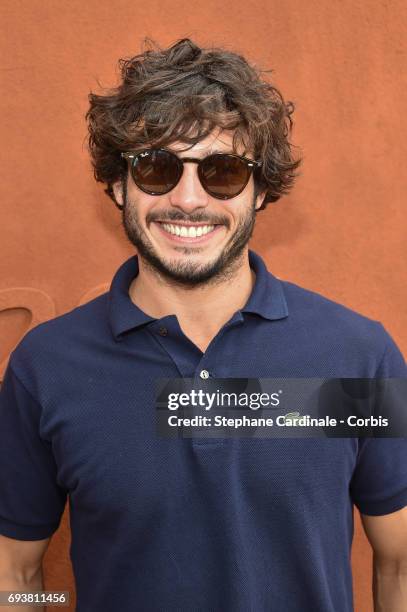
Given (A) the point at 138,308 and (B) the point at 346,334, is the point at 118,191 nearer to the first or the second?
(A) the point at 138,308

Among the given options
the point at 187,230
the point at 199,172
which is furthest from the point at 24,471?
the point at 199,172

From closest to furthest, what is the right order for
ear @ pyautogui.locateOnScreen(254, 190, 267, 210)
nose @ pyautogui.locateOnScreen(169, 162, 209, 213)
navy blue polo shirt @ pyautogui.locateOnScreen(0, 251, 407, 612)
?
navy blue polo shirt @ pyautogui.locateOnScreen(0, 251, 407, 612)
nose @ pyautogui.locateOnScreen(169, 162, 209, 213)
ear @ pyautogui.locateOnScreen(254, 190, 267, 210)

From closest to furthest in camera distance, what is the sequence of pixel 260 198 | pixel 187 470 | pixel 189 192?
pixel 187 470
pixel 189 192
pixel 260 198

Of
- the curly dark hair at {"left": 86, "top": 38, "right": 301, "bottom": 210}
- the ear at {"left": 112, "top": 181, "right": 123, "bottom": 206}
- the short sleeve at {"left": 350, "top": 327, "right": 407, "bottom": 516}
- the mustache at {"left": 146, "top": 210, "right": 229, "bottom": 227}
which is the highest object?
the curly dark hair at {"left": 86, "top": 38, "right": 301, "bottom": 210}

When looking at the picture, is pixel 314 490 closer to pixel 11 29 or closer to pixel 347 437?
pixel 347 437

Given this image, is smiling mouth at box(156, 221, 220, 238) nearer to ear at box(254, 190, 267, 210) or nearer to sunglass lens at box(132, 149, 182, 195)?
sunglass lens at box(132, 149, 182, 195)

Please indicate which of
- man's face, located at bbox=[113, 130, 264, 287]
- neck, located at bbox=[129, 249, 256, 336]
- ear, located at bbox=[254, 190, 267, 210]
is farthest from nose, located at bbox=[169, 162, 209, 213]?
ear, located at bbox=[254, 190, 267, 210]

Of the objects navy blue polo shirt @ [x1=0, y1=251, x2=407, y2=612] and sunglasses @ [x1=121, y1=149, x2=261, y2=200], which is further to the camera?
sunglasses @ [x1=121, y1=149, x2=261, y2=200]

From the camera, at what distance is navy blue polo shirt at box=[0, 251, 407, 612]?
1.47 m

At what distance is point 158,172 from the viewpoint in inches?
63.5

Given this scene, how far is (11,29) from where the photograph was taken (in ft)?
7.32

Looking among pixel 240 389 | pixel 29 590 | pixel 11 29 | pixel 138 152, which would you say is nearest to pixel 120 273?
pixel 138 152

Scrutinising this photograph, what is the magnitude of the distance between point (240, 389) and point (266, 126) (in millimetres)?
627

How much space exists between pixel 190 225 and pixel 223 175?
0.13m
